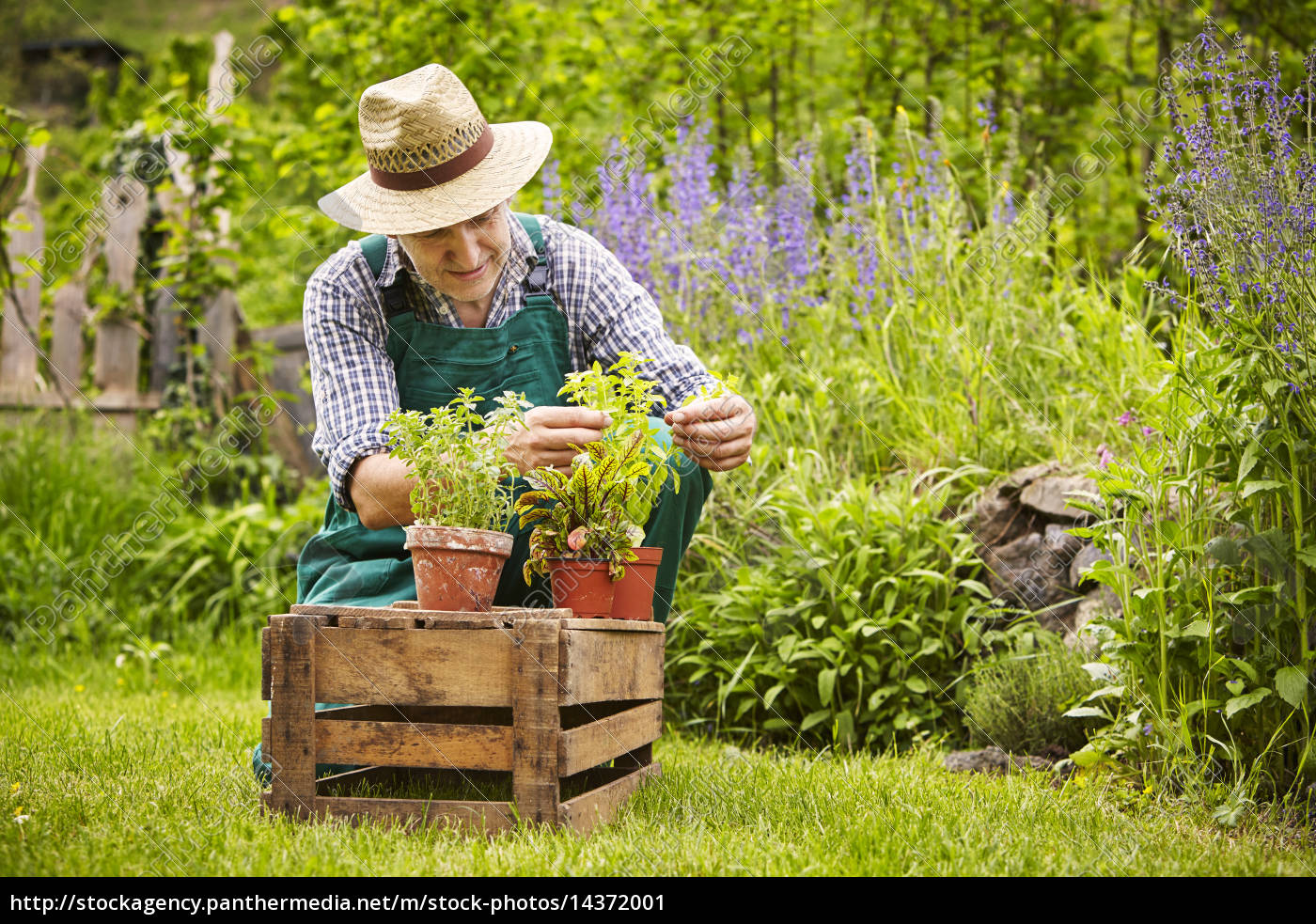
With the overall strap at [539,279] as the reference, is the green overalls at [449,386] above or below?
below

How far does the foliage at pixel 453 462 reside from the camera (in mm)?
1887

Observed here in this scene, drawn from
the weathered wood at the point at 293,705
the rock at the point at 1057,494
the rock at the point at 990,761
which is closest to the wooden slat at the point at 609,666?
the weathered wood at the point at 293,705

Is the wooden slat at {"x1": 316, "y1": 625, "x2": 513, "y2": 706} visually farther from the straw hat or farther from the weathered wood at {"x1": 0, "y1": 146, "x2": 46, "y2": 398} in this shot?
the weathered wood at {"x1": 0, "y1": 146, "x2": 46, "y2": 398}

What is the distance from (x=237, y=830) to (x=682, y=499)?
1069 mm

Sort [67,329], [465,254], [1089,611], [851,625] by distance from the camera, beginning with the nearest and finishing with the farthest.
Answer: [465,254] < [1089,611] < [851,625] < [67,329]

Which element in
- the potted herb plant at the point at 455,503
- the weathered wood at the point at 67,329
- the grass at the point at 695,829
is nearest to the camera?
the grass at the point at 695,829

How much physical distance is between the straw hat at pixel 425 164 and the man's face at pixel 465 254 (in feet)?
0.15

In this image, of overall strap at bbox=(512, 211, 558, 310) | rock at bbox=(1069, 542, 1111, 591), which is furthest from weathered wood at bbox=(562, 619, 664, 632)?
rock at bbox=(1069, 542, 1111, 591)

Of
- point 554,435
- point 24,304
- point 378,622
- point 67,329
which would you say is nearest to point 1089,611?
point 554,435

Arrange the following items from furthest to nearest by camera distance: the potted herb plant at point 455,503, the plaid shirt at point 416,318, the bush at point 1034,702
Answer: the bush at point 1034,702, the plaid shirt at point 416,318, the potted herb plant at point 455,503

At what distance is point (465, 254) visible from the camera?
2.20 metres

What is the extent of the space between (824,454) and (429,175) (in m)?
1.83

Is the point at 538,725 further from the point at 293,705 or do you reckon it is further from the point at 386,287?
the point at 386,287

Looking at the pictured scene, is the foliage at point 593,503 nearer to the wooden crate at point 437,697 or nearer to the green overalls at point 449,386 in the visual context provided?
the wooden crate at point 437,697
